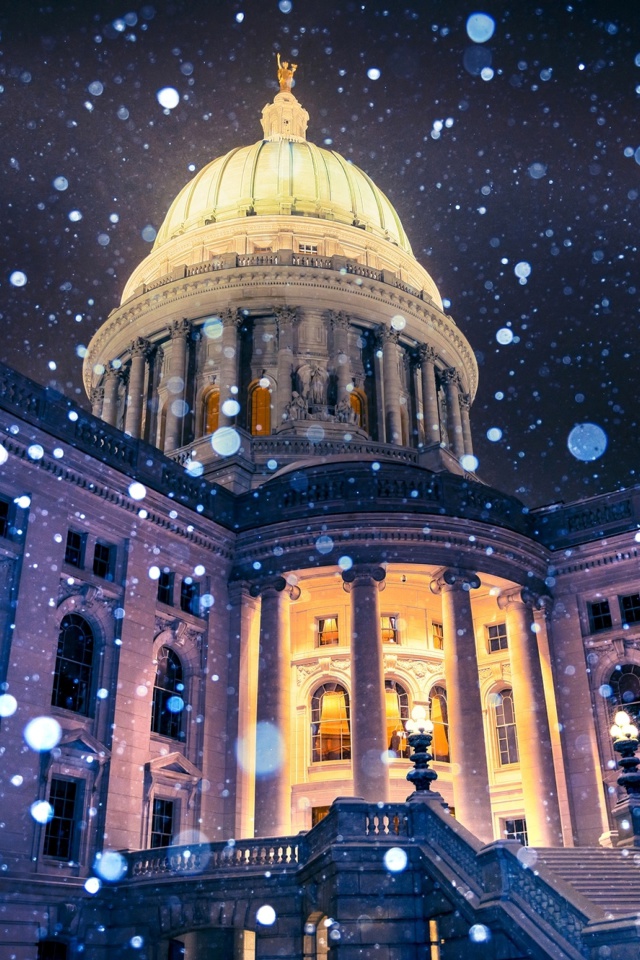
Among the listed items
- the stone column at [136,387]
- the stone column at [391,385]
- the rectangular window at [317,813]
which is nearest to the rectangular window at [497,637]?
the rectangular window at [317,813]

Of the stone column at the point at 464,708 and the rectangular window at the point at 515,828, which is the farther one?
the rectangular window at the point at 515,828

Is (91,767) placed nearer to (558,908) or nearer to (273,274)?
(558,908)

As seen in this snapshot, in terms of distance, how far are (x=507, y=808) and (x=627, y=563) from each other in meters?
10.0

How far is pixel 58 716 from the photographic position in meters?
27.0

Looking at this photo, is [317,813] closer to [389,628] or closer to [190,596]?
[389,628]

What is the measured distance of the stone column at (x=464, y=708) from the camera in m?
29.9

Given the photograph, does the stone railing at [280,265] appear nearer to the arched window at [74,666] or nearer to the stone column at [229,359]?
the stone column at [229,359]

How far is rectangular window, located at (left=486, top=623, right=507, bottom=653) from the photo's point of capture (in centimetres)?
3841

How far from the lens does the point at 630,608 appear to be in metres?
35.2

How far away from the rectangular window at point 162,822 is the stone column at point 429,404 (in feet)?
98.0

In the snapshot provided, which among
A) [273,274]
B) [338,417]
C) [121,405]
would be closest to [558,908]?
[338,417]

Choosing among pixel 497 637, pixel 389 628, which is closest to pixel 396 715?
pixel 389 628

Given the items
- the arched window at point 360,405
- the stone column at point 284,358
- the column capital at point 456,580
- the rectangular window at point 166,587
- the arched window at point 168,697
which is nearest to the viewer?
the arched window at point 168,697

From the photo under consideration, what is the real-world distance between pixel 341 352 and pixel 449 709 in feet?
85.2
